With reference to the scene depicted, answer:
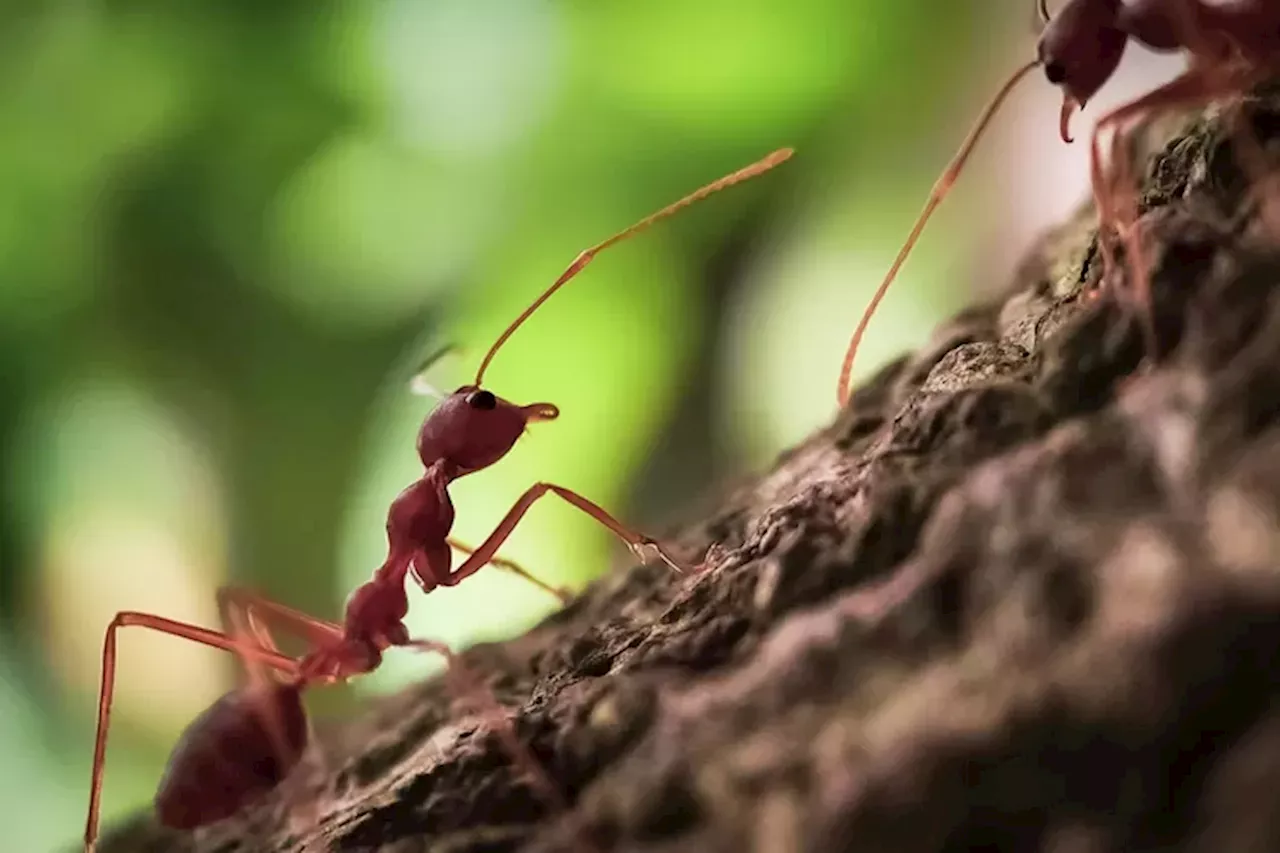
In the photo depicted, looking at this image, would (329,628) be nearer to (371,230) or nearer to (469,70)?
(371,230)

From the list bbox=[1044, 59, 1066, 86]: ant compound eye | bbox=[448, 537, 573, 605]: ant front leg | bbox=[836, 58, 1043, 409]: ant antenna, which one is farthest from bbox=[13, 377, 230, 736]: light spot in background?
bbox=[1044, 59, 1066, 86]: ant compound eye

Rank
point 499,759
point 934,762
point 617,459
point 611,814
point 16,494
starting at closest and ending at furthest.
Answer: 1. point 934,762
2. point 611,814
3. point 499,759
4. point 16,494
5. point 617,459

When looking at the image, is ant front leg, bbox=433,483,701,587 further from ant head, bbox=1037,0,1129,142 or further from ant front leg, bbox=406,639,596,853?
ant head, bbox=1037,0,1129,142

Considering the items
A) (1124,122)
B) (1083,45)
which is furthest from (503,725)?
(1083,45)

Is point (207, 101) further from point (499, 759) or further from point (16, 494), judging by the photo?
point (499, 759)

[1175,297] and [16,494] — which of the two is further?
[16,494]

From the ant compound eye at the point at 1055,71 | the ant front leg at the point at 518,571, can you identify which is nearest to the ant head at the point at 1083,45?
the ant compound eye at the point at 1055,71

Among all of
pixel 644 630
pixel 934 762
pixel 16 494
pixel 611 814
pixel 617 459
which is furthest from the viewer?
pixel 617 459

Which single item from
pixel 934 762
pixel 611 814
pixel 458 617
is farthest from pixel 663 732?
pixel 458 617
